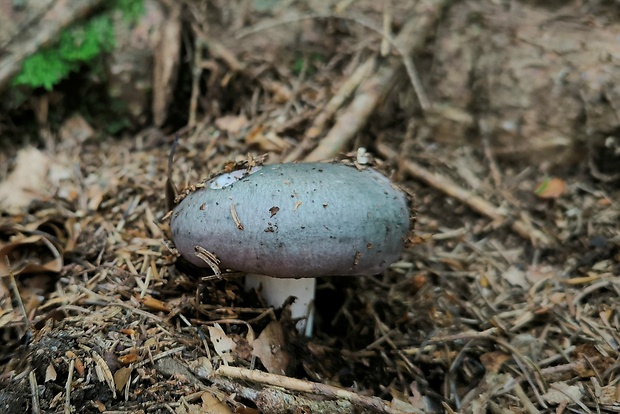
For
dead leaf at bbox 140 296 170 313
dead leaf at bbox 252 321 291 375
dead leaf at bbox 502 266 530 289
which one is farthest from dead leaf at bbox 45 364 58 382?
dead leaf at bbox 502 266 530 289

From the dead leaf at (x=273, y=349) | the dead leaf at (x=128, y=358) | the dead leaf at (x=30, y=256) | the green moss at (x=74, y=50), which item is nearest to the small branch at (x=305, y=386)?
the dead leaf at (x=273, y=349)

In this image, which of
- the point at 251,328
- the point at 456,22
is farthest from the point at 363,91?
the point at 251,328

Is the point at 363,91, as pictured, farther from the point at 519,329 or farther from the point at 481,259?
the point at 519,329

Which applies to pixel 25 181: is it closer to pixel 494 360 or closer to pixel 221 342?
pixel 221 342

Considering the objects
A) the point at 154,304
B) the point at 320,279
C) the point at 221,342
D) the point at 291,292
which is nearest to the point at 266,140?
the point at 320,279

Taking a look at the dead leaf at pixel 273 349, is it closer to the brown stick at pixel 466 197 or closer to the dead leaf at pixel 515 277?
the dead leaf at pixel 515 277

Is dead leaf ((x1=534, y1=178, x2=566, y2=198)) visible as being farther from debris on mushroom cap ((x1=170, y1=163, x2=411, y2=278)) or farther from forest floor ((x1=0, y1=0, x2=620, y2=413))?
debris on mushroom cap ((x1=170, y1=163, x2=411, y2=278))
